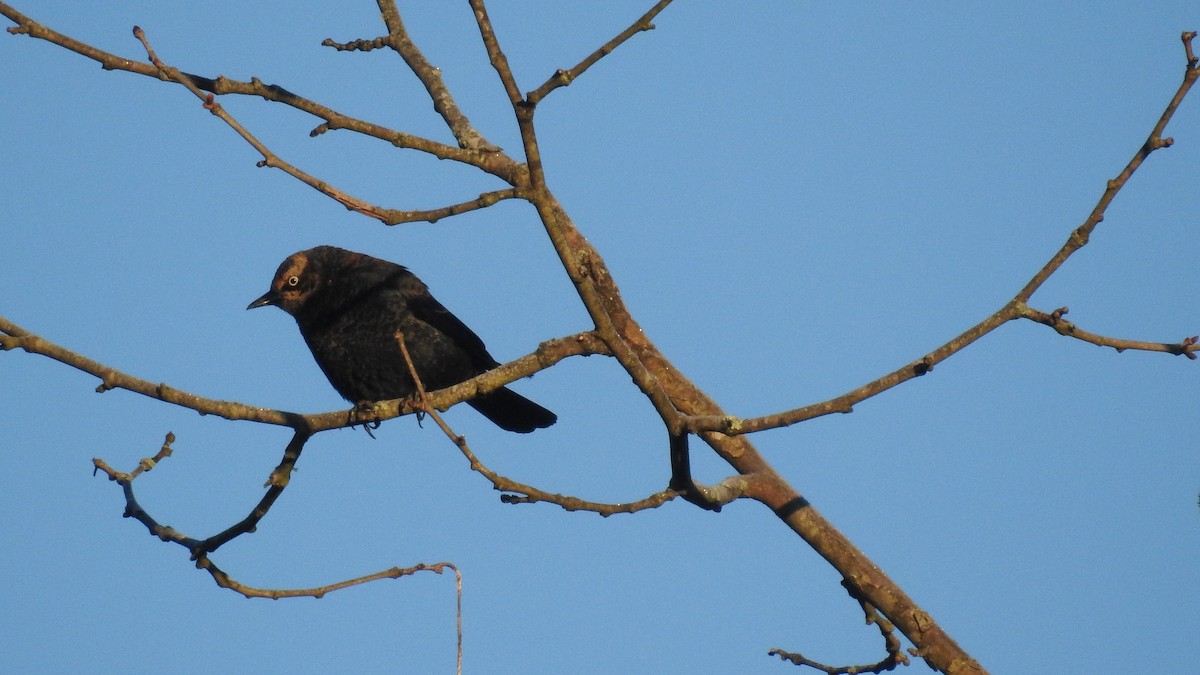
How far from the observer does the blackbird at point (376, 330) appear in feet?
23.8

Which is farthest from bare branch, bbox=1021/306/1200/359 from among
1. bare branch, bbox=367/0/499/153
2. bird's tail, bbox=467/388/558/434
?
bird's tail, bbox=467/388/558/434

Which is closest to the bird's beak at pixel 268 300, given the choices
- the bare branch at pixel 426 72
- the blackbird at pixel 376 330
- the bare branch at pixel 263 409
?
the blackbird at pixel 376 330

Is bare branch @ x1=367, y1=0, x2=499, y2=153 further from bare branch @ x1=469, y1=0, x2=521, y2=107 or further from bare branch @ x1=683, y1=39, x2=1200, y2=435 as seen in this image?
bare branch @ x1=683, y1=39, x2=1200, y2=435

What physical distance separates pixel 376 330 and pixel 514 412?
1.14m

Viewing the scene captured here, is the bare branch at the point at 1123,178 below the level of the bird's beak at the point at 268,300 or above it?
below

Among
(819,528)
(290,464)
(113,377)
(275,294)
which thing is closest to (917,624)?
(819,528)

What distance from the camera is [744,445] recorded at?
4.98 meters

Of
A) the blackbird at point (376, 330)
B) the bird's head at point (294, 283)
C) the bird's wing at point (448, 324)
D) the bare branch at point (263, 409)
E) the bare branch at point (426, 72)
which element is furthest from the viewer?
the bird's head at point (294, 283)

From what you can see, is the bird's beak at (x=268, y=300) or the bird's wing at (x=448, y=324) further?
the bird's beak at (x=268, y=300)

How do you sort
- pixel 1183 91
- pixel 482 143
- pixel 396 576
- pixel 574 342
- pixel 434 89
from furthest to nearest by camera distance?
pixel 434 89
pixel 482 143
pixel 396 576
pixel 574 342
pixel 1183 91

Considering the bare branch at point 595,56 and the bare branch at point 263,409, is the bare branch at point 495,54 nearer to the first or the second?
the bare branch at point 595,56

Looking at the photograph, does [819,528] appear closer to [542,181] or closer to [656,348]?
[656,348]

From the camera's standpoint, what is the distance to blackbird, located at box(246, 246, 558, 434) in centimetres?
725

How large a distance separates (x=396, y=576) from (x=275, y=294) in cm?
411
